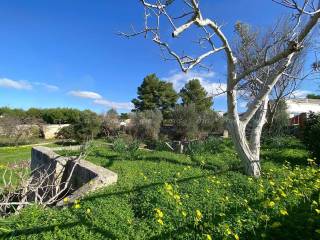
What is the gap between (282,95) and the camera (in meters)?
17.8

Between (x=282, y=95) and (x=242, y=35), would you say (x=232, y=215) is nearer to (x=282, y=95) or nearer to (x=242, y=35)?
(x=242, y=35)

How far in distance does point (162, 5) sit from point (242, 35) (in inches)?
436

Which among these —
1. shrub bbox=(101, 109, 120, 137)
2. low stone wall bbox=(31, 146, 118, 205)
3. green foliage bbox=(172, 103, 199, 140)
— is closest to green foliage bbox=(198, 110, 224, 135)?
green foliage bbox=(172, 103, 199, 140)

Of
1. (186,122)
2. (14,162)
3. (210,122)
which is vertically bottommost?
(14,162)

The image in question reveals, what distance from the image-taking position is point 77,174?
24.3 feet

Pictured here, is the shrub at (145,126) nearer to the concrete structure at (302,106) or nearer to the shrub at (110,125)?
the shrub at (110,125)

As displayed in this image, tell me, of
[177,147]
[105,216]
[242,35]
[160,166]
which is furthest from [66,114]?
[105,216]

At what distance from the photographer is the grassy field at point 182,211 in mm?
4184

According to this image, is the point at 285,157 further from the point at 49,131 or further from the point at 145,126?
the point at 49,131

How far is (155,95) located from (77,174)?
34367 millimetres

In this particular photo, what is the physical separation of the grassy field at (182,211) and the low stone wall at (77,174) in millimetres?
269

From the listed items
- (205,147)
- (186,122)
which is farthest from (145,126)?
(205,147)

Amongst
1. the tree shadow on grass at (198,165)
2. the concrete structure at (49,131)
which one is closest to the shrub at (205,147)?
the tree shadow on grass at (198,165)

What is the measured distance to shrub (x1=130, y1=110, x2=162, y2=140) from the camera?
1055 inches
